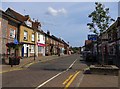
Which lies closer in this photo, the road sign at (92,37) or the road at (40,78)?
the road at (40,78)

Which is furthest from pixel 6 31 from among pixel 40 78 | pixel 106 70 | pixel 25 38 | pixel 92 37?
pixel 40 78

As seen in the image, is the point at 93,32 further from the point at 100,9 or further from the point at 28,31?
the point at 28,31

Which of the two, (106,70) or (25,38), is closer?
(106,70)

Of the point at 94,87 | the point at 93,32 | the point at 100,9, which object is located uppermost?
the point at 100,9

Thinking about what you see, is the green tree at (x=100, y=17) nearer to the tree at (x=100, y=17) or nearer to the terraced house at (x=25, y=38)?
the tree at (x=100, y=17)

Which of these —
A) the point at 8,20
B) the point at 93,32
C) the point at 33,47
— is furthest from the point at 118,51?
the point at 93,32

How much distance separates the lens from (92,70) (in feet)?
62.8

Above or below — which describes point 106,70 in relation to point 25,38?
below

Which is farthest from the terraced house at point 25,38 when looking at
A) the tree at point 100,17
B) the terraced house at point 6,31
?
the tree at point 100,17

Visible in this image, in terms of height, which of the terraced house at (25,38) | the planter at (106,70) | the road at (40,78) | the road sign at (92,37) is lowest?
the road at (40,78)

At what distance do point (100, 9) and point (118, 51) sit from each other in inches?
1156

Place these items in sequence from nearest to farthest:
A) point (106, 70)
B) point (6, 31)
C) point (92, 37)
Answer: point (106, 70)
point (92, 37)
point (6, 31)

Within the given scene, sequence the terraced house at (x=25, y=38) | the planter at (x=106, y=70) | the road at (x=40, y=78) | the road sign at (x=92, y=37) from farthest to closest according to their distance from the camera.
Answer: the terraced house at (x=25, y=38)
the road sign at (x=92, y=37)
the planter at (x=106, y=70)
the road at (x=40, y=78)

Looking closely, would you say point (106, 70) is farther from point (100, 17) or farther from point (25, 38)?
point (25, 38)
